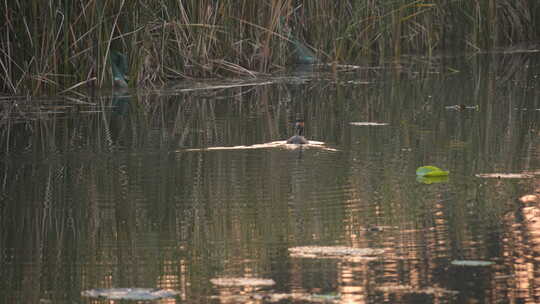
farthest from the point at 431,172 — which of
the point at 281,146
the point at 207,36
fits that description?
the point at 207,36

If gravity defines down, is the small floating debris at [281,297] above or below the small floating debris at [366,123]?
below

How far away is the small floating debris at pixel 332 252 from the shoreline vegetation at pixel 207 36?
20.3 feet

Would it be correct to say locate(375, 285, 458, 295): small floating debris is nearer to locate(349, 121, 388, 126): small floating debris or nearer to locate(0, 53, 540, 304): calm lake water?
locate(0, 53, 540, 304): calm lake water

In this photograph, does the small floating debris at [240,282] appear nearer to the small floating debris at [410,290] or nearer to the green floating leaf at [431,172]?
the small floating debris at [410,290]

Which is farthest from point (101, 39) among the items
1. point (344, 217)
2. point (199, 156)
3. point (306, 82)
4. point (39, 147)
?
point (344, 217)

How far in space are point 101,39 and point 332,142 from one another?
4.00 metres

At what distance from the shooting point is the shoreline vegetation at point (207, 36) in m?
10.2

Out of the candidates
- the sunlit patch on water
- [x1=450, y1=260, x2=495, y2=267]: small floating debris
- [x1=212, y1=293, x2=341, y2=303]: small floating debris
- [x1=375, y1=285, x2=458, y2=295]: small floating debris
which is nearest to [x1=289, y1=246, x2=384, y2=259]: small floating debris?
[x1=450, y1=260, x2=495, y2=267]: small floating debris

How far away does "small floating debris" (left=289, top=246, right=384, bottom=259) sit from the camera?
4086 mm

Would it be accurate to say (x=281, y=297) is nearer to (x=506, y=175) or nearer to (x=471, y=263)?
(x=471, y=263)

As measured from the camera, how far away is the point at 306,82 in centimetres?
1198

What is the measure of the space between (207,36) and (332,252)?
7851 millimetres

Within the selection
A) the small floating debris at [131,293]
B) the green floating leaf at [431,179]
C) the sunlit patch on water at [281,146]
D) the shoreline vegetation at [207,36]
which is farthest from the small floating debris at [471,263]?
A: the shoreline vegetation at [207,36]

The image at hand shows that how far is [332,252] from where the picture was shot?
414cm
